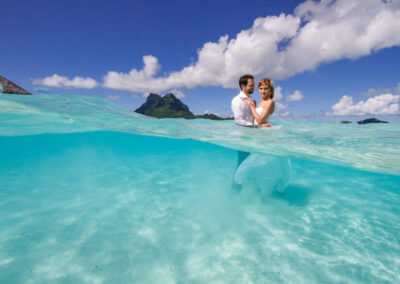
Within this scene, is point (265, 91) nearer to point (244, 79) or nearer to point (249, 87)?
point (249, 87)

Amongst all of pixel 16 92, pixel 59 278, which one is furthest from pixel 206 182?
pixel 16 92

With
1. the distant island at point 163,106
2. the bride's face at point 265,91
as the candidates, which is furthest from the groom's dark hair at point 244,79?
the distant island at point 163,106

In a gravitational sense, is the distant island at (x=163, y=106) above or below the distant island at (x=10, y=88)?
above

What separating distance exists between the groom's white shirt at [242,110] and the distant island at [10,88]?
14.6 m

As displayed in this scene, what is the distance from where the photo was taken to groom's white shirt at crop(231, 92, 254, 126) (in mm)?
6059

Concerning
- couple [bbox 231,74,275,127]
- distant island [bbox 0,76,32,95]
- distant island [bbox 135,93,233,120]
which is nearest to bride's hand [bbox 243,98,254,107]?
couple [bbox 231,74,275,127]

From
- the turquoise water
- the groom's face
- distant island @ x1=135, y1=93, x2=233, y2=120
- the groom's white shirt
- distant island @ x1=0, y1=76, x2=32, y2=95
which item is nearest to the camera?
the turquoise water

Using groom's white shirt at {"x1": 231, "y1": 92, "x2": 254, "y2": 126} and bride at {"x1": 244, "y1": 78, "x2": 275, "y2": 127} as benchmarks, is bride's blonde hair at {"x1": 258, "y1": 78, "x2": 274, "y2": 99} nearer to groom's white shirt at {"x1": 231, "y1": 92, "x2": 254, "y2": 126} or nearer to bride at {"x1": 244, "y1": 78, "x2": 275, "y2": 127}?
bride at {"x1": 244, "y1": 78, "x2": 275, "y2": 127}

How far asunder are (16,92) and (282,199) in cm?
1733

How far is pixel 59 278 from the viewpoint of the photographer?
111 inches

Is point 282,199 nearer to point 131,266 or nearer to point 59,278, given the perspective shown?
point 131,266

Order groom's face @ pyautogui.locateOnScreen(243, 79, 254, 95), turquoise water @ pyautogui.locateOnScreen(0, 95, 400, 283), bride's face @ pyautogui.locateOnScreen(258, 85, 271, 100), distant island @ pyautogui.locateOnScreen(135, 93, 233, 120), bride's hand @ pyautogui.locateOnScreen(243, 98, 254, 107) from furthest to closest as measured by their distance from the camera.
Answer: distant island @ pyautogui.locateOnScreen(135, 93, 233, 120) < bride's hand @ pyautogui.locateOnScreen(243, 98, 254, 107) < groom's face @ pyautogui.locateOnScreen(243, 79, 254, 95) < bride's face @ pyautogui.locateOnScreen(258, 85, 271, 100) < turquoise water @ pyautogui.locateOnScreen(0, 95, 400, 283)

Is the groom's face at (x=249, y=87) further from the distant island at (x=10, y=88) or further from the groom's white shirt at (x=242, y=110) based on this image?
the distant island at (x=10, y=88)

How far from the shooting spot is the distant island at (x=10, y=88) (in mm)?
12430
